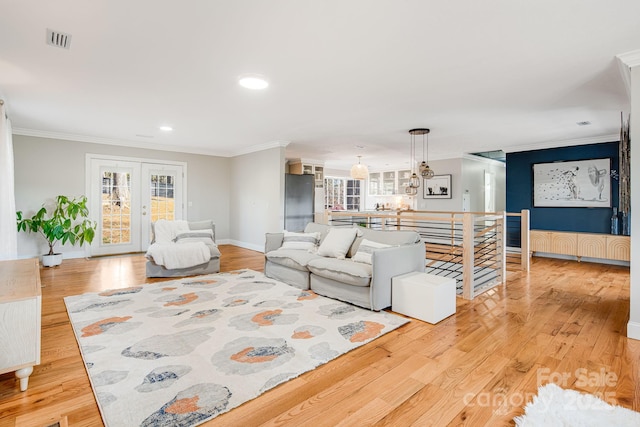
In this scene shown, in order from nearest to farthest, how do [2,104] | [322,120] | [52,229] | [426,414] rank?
1. [426,414]
2. [2,104]
3. [322,120]
4. [52,229]

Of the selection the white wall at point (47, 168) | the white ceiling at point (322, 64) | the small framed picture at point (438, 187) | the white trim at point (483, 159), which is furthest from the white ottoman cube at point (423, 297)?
the white wall at point (47, 168)

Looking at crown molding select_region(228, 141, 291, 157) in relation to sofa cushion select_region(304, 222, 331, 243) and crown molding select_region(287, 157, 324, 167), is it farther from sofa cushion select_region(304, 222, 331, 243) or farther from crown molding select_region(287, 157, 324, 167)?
sofa cushion select_region(304, 222, 331, 243)

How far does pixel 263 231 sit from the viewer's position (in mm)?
7211

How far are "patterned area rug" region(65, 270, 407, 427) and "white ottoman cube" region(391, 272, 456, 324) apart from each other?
0.19 metres

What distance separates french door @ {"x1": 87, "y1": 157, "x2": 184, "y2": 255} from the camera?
665cm

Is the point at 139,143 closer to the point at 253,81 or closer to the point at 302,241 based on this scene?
the point at 302,241

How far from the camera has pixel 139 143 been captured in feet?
22.8

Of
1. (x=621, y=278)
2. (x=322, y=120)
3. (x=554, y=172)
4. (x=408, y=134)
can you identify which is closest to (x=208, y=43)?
(x=322, y=120)

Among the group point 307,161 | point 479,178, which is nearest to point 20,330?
point 307,161

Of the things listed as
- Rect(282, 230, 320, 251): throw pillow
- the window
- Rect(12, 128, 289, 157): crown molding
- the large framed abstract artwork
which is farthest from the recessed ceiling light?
the window

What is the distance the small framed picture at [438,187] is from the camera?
8.24m

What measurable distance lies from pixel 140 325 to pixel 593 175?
7.83 m

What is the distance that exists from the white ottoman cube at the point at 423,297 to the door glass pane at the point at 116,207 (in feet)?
20.1

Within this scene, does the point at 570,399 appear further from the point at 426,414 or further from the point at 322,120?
the point at 322,120
